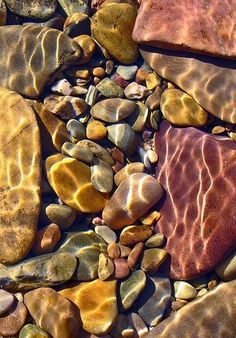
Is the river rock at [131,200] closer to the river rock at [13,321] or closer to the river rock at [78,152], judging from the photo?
the river rock at [78,152]

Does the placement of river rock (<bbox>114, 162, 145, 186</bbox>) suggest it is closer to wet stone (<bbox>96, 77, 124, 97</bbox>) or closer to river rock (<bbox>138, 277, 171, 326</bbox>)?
wet stone (<bbox>96, 77, 124, 97</bbox>)

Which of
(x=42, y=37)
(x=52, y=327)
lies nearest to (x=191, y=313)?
(x=52, y=327)

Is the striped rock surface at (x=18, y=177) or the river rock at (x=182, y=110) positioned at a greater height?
the river rock at (x=182, y=110)

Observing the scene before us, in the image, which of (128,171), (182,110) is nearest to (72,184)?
(128,171)

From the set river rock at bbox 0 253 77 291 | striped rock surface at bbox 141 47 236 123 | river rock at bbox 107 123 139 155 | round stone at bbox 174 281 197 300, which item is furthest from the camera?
river rock at bbox 107 123 139 155

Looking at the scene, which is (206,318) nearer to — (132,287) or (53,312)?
(132,287)

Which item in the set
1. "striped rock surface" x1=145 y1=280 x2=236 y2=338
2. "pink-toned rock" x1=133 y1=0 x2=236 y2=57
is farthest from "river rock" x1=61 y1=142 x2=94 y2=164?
"striped rock surface" x1=145 y1=280 x2=236 y2=338

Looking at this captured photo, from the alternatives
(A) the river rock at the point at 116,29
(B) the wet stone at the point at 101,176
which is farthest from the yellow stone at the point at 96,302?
Result: (A) the river rock at the point at 116,29

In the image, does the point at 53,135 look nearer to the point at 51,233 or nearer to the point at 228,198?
the point at 51,233
